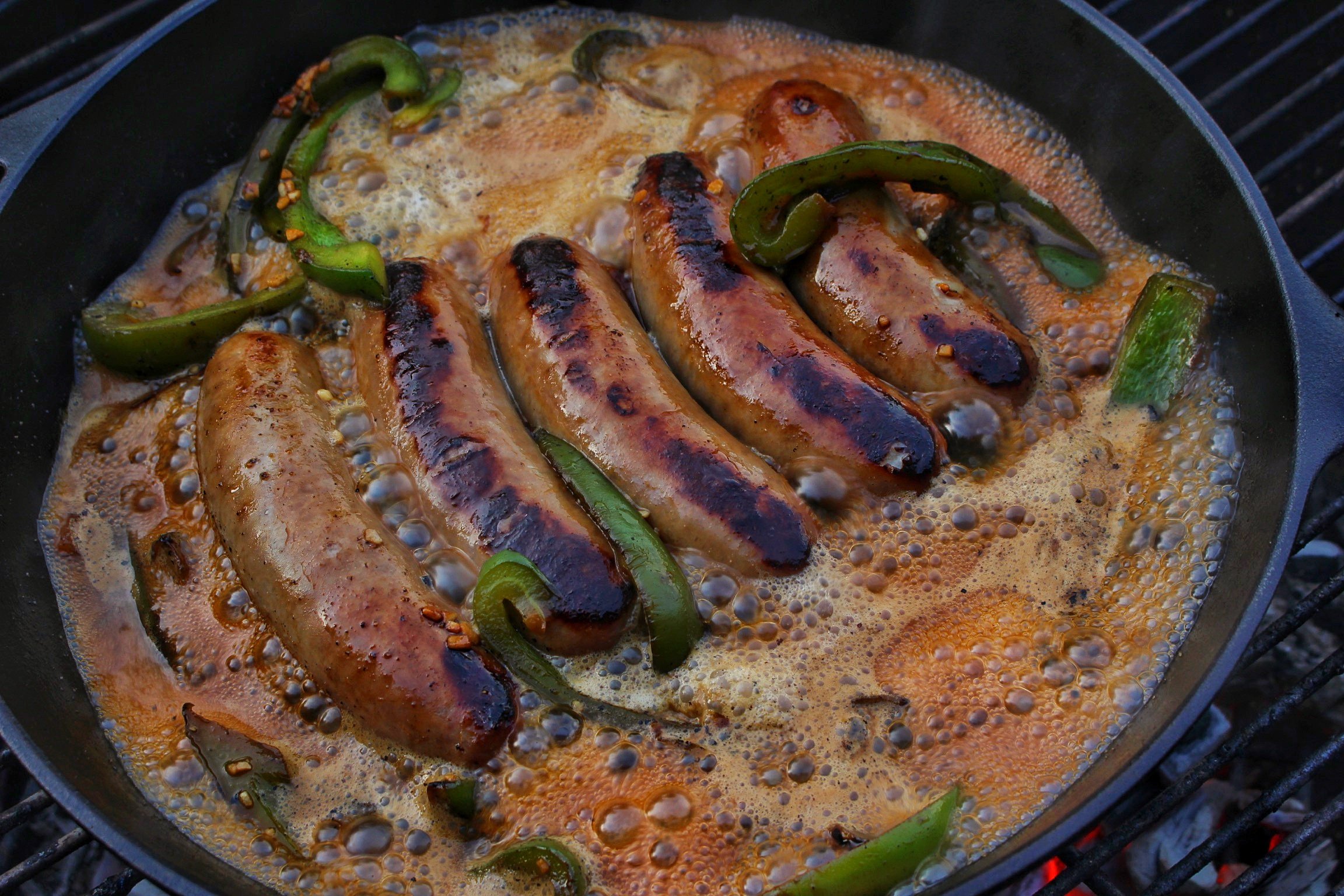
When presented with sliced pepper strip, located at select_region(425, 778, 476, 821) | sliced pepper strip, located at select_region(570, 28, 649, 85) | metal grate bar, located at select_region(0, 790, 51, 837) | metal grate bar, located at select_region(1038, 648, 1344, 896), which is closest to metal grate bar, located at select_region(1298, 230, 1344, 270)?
metal grate bar, located at select_region(1038, 648, 1344, 896)

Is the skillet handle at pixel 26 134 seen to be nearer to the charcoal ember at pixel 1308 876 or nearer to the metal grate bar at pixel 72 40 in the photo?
the metal grate bar at pixel 72 40

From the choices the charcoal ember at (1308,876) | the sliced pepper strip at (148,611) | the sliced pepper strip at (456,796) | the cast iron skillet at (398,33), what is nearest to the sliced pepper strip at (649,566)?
the sliced pepper strip at (456,796)

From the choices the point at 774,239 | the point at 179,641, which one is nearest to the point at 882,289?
the point at 774,239

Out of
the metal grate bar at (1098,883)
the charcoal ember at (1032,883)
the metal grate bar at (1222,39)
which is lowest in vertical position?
the charcoal ember at (1032,883)

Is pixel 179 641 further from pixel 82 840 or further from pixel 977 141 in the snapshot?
pixel 977 141

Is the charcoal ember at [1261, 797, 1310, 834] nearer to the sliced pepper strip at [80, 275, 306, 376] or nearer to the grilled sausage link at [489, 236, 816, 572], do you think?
the grilled sausage link at [489, 236, 816, 572]

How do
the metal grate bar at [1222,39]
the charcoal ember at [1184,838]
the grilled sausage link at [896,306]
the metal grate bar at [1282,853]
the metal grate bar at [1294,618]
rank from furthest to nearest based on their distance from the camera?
the metal grate bar at [1222,39], the charcoal ember at [1184,838], the grilled sausage link at [896,306], the metal grate bar at [1294,618], the metal grate bar at [1282,853]
